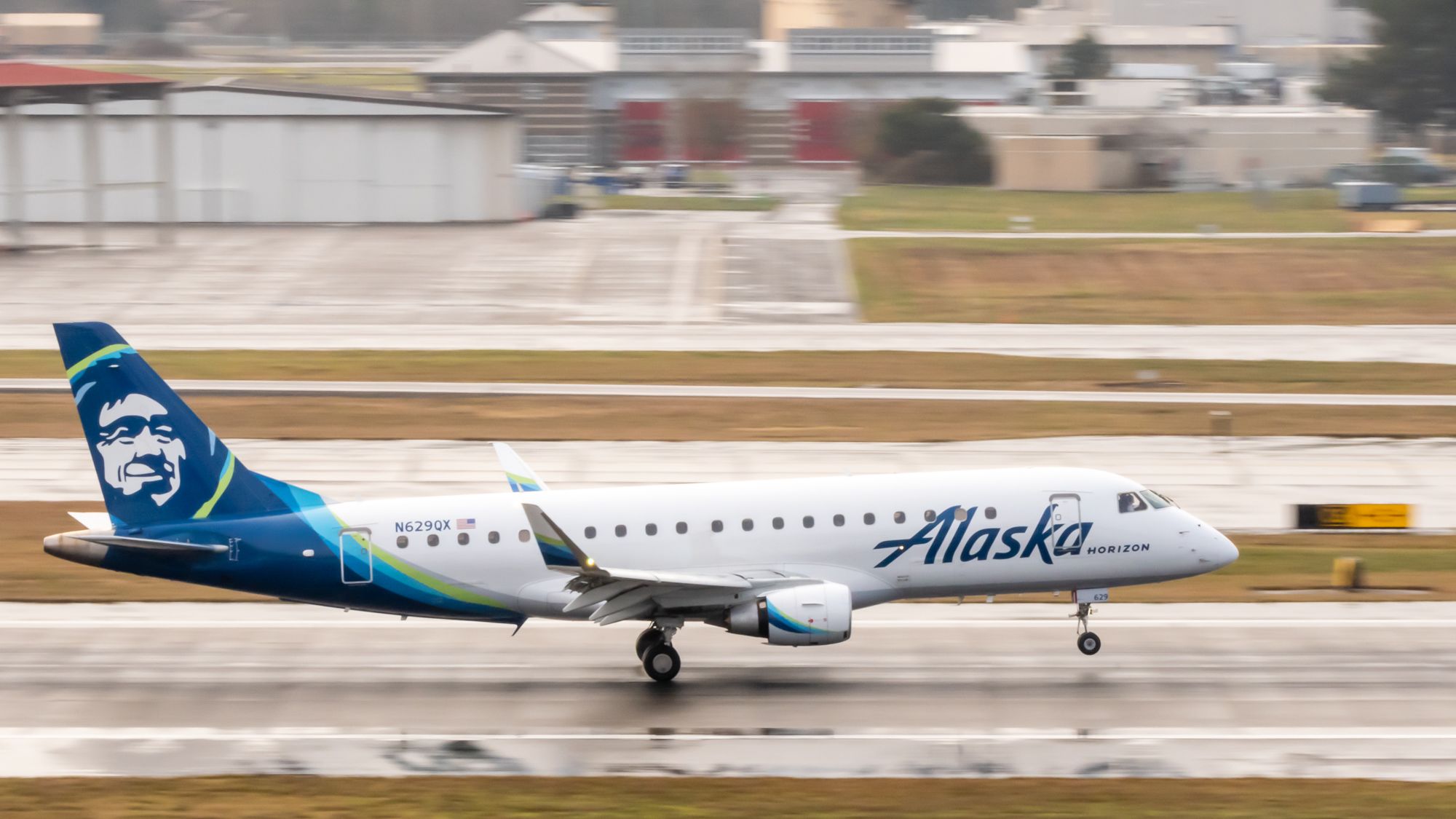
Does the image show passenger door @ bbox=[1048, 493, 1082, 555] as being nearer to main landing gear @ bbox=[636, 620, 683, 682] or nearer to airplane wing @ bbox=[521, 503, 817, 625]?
airplane wing @ bbox=[521, 503, 817, 625]

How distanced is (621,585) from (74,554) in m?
9.45

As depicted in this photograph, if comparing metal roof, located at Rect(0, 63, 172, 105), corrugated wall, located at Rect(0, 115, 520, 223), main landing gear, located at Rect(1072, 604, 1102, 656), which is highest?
metal roof, located at Rect(0, 63, 172, 105)

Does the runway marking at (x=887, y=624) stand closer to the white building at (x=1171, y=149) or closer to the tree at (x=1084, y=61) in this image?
the white building at (x=1171, y=149)

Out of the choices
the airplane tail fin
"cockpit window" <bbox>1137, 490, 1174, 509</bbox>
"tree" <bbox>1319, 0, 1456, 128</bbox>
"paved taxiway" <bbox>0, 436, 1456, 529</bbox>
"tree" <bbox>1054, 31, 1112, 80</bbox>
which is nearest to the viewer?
the airplane tail fin

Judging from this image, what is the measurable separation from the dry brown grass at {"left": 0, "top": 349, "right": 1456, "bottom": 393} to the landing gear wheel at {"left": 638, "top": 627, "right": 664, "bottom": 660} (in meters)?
30.6

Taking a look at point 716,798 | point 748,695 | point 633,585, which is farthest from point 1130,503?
point 716,798

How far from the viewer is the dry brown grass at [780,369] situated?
2299 inches

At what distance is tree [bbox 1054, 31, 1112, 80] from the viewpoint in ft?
582

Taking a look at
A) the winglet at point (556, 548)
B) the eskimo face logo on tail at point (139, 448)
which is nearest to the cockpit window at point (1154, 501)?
the winglet at point (556, 548)

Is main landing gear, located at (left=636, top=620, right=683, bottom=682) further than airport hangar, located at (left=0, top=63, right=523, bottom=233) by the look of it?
No

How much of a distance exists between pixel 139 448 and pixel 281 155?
7720 cm

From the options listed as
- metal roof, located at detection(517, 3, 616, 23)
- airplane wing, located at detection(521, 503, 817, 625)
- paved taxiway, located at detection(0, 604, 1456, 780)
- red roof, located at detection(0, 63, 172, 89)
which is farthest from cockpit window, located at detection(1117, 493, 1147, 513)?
metal roof, located at detection(517, 3, 616, 23)

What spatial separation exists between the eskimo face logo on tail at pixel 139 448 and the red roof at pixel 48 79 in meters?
63.5

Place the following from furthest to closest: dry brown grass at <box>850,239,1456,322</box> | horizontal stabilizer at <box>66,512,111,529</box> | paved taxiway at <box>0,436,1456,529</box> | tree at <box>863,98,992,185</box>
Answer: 1. tree at <box>863,98,992,185</box>
2. dry brown grass at <box>850,239,1456,322</box>
3. paved taxiway at <box>0,436,1456,529</box>
4. horizontal stabilizer at <box>66,512,111,529</box>
